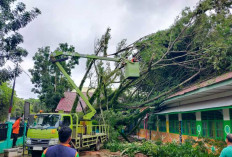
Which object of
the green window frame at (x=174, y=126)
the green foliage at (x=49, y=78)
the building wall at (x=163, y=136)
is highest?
the green foliage at (x=49, y=78)

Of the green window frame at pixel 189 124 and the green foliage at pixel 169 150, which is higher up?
the green window frame at pixel 189 124

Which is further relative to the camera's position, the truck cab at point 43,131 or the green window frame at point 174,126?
the green window frame at point 174,126

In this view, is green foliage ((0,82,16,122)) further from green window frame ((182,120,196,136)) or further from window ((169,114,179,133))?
green window frame ((182,120,196,136))

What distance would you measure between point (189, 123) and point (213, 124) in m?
2.64

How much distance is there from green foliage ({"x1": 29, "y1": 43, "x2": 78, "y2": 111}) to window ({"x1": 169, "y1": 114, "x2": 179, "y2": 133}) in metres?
14.4

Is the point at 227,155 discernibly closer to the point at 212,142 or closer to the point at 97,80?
the point at 212,142

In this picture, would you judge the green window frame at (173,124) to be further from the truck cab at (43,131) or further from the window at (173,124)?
the truck cab at (43,131)

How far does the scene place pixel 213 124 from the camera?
11.1m

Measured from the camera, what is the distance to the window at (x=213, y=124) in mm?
10578

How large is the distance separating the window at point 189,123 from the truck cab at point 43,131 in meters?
7.90

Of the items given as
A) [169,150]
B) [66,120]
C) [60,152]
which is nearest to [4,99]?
[66,120]

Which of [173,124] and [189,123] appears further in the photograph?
[173,124]

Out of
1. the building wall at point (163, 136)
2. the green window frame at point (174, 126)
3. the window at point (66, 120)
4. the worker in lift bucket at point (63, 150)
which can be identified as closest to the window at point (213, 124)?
the building wall at point (163, 136)

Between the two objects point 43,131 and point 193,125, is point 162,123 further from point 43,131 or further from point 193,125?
point 43,131
